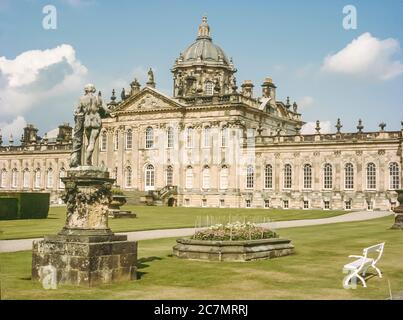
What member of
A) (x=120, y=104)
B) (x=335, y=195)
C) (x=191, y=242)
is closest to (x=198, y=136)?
(x=120, y=104)

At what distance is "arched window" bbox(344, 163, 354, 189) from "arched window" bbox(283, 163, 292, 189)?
224 inches

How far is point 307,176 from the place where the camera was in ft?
195

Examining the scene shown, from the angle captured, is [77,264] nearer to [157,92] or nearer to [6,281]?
[6,281]

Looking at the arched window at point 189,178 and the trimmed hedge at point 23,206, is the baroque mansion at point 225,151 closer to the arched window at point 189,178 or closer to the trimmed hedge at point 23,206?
the arched window at point 189,178

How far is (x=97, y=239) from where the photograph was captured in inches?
512

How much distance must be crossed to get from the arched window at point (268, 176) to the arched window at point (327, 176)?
5619mm

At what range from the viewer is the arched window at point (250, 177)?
6194 centimetres

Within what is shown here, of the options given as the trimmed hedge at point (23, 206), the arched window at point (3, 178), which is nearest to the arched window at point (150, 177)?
the arched window at point (3, 178)

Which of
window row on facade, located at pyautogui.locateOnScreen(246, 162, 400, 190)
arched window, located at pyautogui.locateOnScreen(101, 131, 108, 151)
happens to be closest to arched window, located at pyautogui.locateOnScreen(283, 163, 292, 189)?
window row on facade, located at pyautogui.locateOnScreen(246, 162, 400, 190)

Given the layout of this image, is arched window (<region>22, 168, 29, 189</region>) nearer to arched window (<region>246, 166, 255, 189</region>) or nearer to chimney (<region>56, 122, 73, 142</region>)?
chimney (<region>56, 122, 73, 142</region>)

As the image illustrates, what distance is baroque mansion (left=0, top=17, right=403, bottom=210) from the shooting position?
56.2 metres

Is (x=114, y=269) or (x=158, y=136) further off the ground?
(x=158, y=136)

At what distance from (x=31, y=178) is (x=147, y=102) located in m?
23.2

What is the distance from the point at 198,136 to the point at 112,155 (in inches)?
491
